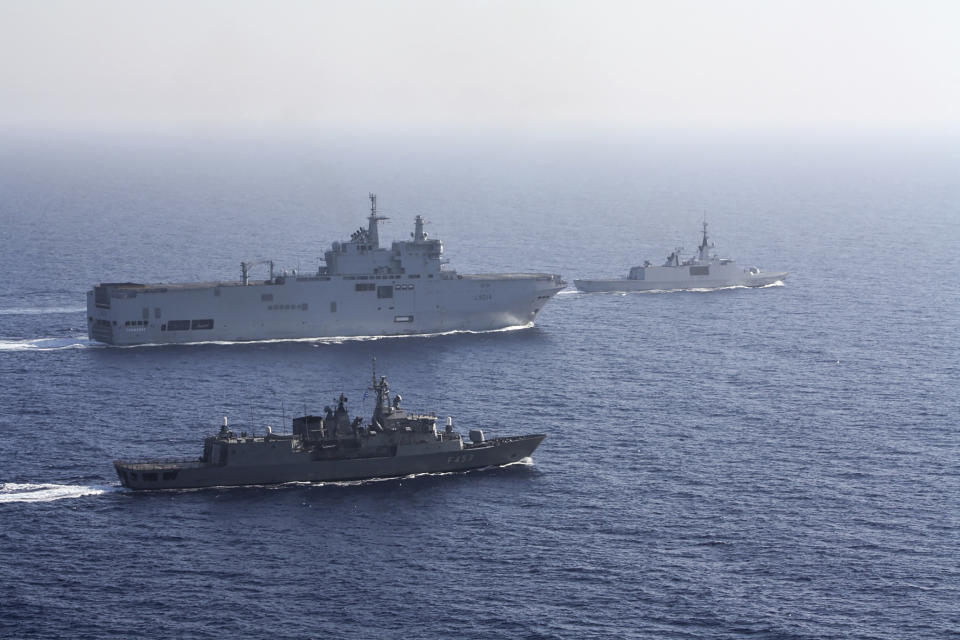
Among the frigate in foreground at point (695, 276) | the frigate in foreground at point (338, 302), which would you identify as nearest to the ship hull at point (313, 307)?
the frigate in foreground at point (338, 302)

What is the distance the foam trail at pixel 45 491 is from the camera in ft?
226

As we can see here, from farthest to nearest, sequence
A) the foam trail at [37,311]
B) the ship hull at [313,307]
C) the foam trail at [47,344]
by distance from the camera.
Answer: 1. the foam trail at [37,311]
2. the ship hull at [313,307]
3. the foam trail at [47,344]

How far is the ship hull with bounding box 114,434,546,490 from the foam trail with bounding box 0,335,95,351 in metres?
33.5

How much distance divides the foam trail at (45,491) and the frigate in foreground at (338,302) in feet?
121

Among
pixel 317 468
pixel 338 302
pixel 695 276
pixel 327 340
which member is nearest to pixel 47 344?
pixel 327 340

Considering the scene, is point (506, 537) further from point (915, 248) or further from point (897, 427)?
point (915, 248)

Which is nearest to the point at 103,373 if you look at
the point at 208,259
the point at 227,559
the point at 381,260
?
the point at 381,260

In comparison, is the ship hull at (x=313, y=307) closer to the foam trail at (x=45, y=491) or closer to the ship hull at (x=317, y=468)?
the ship hull at (x=317, y=468)

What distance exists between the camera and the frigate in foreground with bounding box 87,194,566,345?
10750 cm

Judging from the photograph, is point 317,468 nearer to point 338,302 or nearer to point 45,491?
point 45,491

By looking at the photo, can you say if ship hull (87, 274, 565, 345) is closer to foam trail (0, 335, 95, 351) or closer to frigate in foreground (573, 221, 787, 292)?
foam trail (0, 335, 95, 351)

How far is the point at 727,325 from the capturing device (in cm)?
11444

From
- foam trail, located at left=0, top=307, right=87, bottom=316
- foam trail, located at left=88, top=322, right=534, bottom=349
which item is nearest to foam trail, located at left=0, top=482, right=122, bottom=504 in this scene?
foam trail, located at left=88, top=322, right=534, bottom=349

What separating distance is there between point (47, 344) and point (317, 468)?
130 ft
